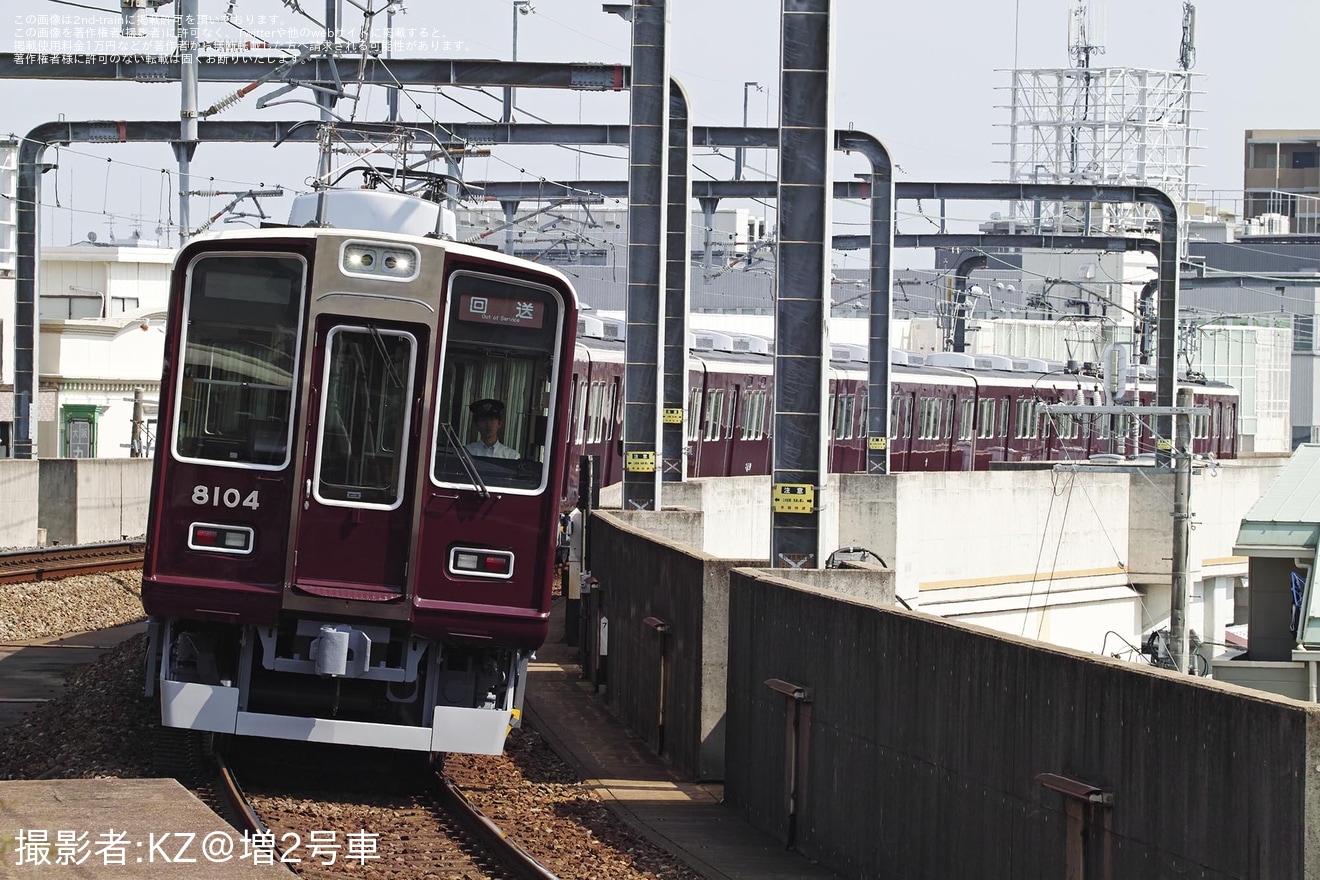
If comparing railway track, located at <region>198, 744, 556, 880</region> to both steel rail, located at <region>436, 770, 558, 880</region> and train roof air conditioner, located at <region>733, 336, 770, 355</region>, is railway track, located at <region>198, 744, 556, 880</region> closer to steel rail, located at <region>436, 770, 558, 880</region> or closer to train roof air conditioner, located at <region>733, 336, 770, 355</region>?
steel rail, located at <region>436, 770, 558, 880</region>

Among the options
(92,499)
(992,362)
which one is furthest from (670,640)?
(992,362)

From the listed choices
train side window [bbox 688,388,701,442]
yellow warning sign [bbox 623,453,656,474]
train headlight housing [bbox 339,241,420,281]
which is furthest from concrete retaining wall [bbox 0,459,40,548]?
train headlight housing [bbox 339,241,420,281]

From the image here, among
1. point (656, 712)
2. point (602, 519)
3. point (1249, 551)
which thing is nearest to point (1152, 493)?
point (1249, 551)

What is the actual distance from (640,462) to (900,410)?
19.1 m

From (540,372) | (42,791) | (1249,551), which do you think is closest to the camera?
(42,791)

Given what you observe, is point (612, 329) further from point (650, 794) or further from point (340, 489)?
point (340, 489)

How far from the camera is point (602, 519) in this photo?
58.0ft

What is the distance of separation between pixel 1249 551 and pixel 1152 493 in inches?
360

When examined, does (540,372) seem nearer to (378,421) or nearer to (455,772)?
(378,421)

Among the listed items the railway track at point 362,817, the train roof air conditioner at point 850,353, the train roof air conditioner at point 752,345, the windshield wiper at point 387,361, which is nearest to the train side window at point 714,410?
the train roof air conditioner at point 752,345

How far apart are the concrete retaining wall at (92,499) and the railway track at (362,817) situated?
1709cm

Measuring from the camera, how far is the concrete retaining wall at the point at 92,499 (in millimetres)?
28953

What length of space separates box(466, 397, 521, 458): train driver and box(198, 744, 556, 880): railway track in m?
2.02

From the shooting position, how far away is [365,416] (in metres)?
10.9
